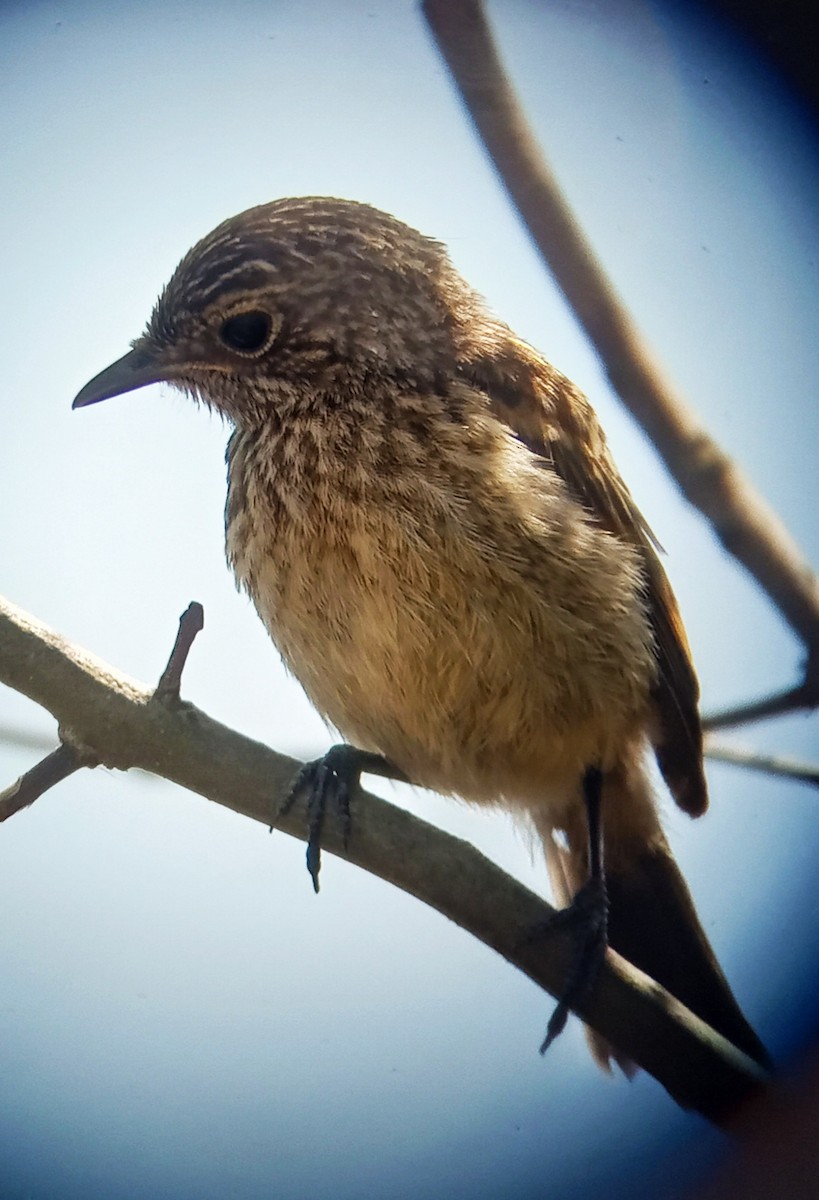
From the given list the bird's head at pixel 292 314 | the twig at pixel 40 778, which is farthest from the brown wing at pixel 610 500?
the twig at pixel 40 778

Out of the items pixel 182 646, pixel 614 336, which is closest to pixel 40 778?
pixel 182 646

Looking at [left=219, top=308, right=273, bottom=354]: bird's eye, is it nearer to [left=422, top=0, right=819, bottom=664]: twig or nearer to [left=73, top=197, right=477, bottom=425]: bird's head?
[left=73, top=197, right=477, bottom=425]: bird's head

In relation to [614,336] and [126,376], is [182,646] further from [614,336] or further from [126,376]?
[614,336]

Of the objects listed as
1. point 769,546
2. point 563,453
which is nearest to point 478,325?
point 563,453

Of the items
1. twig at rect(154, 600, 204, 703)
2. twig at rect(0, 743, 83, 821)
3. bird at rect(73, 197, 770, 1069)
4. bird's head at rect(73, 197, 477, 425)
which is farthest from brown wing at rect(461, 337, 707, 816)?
twig at rect(0, 743, 83, 821)

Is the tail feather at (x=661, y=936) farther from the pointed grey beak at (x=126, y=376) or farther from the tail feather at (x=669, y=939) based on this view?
the pointed grey beak at (x=126, y=376)

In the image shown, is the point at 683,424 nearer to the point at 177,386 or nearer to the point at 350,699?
the point at 350,699
